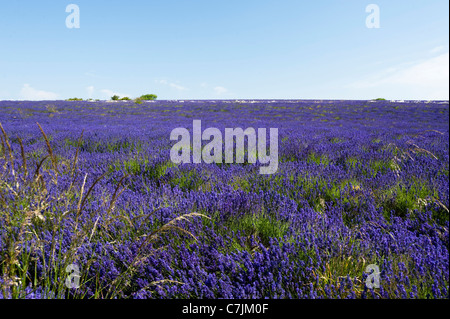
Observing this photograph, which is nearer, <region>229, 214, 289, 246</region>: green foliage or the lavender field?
the lavender field

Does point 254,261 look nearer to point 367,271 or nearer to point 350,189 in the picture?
point 367,271

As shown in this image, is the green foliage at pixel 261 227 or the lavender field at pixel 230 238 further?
the green foliage at pixel 261 227

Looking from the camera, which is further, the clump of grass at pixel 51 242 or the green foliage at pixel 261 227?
the green foliage at pixel 261 227

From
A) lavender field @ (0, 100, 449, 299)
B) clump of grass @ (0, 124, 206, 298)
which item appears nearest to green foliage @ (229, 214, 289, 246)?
lavender field @ (0, 100, 449, 299)

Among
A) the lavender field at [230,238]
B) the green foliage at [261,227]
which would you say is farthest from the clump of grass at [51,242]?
the green foliage at [261,227]

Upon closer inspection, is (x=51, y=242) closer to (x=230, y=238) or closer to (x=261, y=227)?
(x=230, y=238)

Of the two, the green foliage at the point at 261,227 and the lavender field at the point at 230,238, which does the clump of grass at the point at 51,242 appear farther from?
the green foliage at the point at 261,227

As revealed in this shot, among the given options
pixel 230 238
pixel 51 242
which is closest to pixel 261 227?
pixel 230 238

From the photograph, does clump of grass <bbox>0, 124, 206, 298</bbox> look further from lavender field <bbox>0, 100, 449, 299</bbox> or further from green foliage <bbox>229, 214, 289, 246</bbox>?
green foliage <bbox>229, 214, 289, 246</bbox>

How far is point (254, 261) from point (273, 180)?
4.71 feet

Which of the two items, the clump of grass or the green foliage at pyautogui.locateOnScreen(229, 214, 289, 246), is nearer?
the clump of grass

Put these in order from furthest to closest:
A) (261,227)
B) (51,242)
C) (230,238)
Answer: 1. (261,227)
2. (230,238)
3. (51,242)
